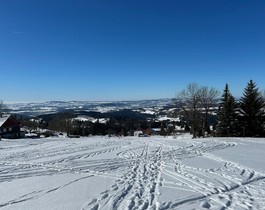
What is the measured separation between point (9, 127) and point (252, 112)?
1889 inches

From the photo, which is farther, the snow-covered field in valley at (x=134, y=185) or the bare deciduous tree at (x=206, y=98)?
the bare deciduous tree at (x=206, y=98)

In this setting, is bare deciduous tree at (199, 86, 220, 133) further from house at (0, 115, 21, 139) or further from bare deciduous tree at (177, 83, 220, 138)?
house at (0, 115, 21, 139)

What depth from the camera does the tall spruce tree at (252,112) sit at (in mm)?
34719

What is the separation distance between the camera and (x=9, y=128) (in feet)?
194

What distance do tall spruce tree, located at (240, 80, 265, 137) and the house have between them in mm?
44474

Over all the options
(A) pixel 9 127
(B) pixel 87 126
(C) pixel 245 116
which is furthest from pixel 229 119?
(B) pixel 87 126

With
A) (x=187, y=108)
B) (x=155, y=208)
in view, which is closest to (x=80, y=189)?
(x=155, y=208)

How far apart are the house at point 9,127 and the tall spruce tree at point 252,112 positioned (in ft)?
146

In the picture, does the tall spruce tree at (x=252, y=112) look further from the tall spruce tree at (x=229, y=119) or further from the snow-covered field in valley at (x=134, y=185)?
the snow-covered field in valley at (x=134, y=185)

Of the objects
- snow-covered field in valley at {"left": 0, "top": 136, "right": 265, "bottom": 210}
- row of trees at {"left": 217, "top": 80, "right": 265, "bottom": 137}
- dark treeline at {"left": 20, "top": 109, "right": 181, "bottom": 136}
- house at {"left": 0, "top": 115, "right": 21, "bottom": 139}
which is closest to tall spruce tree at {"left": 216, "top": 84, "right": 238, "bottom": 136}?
row of trees at {"left": 217, "top": 80, "right": 265, "bottom": 137}

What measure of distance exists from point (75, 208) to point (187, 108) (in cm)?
3934

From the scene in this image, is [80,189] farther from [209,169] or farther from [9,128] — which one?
[9,128]

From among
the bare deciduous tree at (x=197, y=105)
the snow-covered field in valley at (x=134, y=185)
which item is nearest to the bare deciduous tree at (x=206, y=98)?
the bare deciduous tree at (x=197, y=105)

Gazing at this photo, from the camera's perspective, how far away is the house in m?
57.2
